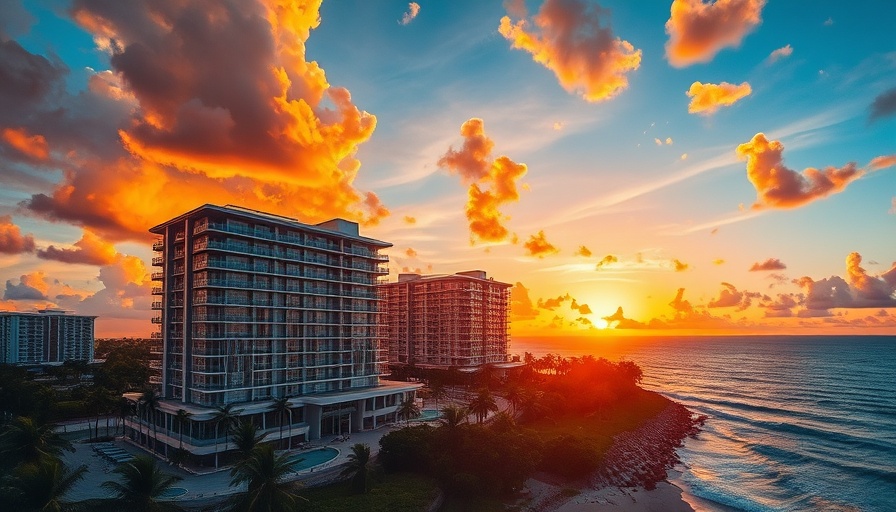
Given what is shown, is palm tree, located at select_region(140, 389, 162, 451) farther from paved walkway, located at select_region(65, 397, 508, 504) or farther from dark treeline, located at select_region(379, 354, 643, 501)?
dark treeline, located at select_region(379, 354, 643, 501)

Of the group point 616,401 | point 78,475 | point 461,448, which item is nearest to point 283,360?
point 461,448

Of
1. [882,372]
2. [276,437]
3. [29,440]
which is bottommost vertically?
[882,372]

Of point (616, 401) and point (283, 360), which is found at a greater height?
point (283, 360)

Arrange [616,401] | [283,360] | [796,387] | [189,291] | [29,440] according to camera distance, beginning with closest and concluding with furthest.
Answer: [29,440] < [189,291] < [283,360] < [616,401] < [796,387]

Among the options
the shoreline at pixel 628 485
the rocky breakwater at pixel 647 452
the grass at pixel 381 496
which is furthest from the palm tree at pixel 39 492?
the rocky breakwater at pixel 647 452

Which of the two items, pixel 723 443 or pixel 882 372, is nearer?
pixel 723 443

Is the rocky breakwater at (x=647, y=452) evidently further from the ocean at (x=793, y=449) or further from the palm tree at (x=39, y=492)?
the palm tree at (x=39, y=492)

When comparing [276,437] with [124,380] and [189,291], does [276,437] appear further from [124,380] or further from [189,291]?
[124,380]

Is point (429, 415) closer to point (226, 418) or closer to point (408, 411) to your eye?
point (408, 411)
